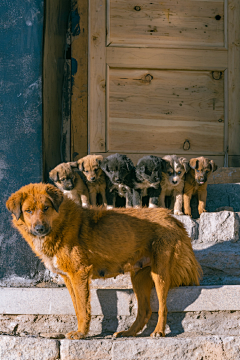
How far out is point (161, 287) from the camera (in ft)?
11.8

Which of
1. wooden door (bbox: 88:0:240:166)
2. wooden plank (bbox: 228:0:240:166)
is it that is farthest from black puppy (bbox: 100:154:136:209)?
wooden plank (bbox: 228:0:240:166)

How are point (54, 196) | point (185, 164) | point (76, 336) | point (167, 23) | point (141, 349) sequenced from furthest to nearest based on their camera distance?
point (167, 23) → point (185, 164) → point (54, 196) → point (76, 336) → point (141, 349)

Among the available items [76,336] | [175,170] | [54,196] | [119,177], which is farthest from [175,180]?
[76,336]

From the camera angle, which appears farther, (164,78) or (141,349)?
(164,78)

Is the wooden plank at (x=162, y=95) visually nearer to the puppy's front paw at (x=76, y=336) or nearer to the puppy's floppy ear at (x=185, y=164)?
the puppy's floppy ear at (x=185, y=164)

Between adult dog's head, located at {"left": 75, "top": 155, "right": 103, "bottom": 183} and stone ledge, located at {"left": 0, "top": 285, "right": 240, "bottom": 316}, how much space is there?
1.51 metres

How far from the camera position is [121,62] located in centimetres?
615

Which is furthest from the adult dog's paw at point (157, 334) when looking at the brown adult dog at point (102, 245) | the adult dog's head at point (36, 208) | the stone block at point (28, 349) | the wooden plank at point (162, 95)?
the wooden plank at point (162, 95)

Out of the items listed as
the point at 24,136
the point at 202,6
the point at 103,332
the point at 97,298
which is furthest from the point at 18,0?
the point at 103,332

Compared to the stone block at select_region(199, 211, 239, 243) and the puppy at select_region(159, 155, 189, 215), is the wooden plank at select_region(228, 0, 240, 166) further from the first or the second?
the stone block at select_region(199, 211, 239, 243)

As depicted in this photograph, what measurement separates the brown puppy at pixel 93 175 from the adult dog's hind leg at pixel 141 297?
4.89 ft

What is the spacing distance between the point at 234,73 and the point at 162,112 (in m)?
1.32

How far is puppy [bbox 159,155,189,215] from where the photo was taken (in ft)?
16.2

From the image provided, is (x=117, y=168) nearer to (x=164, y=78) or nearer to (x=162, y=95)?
(x=162, y=95)
